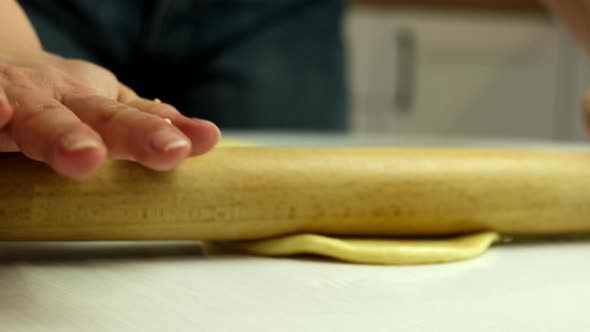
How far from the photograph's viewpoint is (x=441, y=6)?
232cm

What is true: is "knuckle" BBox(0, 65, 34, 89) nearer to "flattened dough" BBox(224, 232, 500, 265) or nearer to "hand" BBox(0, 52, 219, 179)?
"hand" BBox(0, 52, 219, 179)

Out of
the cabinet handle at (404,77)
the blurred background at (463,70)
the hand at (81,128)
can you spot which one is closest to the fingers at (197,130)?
the hand at (81,128)

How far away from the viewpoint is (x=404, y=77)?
241 centimetres

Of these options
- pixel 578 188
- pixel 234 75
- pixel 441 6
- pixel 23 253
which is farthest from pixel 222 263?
pixel 441 6

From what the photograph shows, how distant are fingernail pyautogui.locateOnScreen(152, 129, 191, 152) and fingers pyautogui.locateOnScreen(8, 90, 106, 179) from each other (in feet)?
0.14

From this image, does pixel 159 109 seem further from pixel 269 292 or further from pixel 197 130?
pixel 269 292

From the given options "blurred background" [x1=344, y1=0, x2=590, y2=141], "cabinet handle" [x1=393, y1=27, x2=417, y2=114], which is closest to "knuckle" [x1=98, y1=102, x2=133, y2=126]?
"blurred background" [x1=344, y1=0, x2=590, y2=141]

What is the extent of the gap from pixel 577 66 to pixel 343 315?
2215 mm

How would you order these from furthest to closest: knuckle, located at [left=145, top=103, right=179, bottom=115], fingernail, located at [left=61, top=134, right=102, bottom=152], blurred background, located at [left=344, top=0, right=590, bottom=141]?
blurred background, located at [left=344, top=0, right=590, bottom=141], knuckle, located at [left=145, top=103, right=179, bottom=115], fingernail, located at [left=61, top=134, right=102, bottom=152]

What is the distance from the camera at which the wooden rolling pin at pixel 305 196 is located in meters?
0.54

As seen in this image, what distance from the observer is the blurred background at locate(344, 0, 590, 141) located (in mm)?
2348

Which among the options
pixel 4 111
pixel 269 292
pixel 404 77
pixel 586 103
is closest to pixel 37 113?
pixel 4 111

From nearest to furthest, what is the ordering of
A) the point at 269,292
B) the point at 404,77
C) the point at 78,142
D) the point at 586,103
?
the point at 78,142 → the point at 269,292 → the point at 586,103 → the point at 404,77

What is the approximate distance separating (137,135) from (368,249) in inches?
9.1
